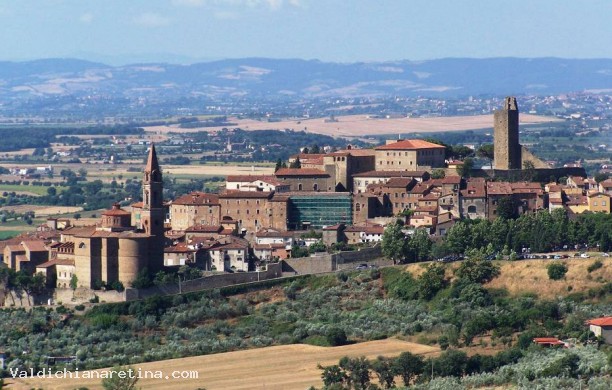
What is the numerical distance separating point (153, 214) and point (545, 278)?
1215 cm

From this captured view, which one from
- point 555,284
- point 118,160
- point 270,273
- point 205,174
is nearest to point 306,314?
point 270,273

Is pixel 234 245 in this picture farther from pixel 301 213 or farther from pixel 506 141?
pixel 506 141

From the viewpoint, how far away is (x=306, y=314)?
53.2 meters

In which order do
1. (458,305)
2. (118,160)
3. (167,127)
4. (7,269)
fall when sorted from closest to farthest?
1. (458,305)
2. (7,269)
3. (118,160)
4. (167,127)

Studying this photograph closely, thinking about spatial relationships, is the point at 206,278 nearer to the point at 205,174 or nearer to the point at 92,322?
the point at 92,322

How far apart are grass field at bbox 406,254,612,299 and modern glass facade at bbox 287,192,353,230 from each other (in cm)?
760

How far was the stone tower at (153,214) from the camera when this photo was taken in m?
54.7

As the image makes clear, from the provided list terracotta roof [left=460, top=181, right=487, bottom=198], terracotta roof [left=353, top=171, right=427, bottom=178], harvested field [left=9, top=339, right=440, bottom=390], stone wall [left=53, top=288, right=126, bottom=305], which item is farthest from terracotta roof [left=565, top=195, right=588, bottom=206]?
stone wall [left=53, top=288, right=126, bottom=305]

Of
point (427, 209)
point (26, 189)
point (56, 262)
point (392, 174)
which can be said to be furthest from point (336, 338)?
point (26, 189)

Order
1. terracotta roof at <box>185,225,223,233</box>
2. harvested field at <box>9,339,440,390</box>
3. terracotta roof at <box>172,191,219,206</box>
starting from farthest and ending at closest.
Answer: terracotta roof at <box>172,191,219,206</box> → terracotta roof at <box>185,225,223,233</box> → harvested field at <box>9,339,440,390</box>

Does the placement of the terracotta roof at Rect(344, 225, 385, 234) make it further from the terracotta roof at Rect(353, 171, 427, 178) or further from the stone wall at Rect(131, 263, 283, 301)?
the terracotta roof at Rect(353, 171, 427, 178)

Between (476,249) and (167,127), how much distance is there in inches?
5584

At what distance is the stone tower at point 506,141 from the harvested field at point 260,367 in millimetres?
18892

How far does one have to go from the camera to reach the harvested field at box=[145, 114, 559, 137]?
168 m
